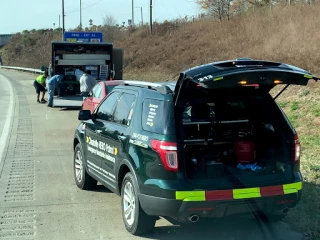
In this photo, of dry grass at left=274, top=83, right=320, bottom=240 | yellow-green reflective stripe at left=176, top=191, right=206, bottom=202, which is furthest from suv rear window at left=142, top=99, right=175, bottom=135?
dry grass at left=274, top=83, right=320, bottom=240

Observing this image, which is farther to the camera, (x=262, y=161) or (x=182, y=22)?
(x=182, y=22)

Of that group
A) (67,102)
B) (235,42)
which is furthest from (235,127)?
(235,42)

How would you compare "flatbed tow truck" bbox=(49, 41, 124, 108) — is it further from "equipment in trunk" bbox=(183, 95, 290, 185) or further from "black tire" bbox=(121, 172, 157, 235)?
"black tire" bbox=(121, 172, 157, 235)

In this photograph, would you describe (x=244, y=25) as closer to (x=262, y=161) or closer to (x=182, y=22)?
(x=182, y=22)

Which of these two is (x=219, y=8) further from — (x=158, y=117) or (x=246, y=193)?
(x=246, y=193)

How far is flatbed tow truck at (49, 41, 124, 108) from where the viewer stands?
2173cm

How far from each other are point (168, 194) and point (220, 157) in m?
1.04

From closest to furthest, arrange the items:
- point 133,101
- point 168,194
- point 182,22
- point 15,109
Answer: point 168,194 → point 133,101 → point 15,109 → point 182,22

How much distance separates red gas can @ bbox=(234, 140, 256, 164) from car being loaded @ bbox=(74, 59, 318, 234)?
0.01m

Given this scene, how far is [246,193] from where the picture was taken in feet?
17.4

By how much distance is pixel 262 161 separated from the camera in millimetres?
5922

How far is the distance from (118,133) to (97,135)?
909 millimetres

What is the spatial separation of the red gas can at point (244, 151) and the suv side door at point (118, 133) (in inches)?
49.3

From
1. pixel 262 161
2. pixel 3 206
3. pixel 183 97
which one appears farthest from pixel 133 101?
pixel 3 206
